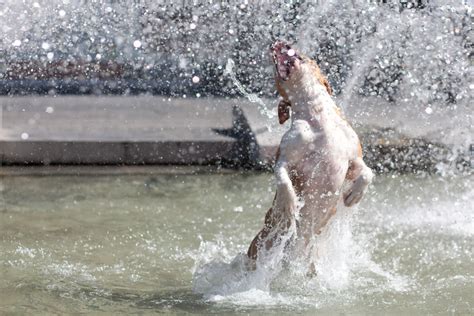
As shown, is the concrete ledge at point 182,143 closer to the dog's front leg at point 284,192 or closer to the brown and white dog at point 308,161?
the brown and white dog at point 308,161

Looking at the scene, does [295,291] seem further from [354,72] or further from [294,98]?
[354,72]

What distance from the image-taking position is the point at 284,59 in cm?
494

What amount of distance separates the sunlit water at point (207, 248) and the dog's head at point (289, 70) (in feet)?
2.23

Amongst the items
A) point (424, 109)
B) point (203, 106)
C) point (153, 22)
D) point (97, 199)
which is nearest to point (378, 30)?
point (424, 109)

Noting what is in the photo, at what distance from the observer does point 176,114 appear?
9.27 m

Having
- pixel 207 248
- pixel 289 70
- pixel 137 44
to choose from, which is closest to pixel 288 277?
pixel 289 70

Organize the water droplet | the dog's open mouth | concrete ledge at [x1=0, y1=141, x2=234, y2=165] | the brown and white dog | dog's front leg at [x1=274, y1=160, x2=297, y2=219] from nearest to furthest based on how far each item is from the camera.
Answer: dog's front leg at [x1=274, y1=160, x2=297, y2=219]
the brown and white dog
the dog's open mouth
concrete ledge at [x1=0, y1=141, x2=234, y2=165]
the water droplet

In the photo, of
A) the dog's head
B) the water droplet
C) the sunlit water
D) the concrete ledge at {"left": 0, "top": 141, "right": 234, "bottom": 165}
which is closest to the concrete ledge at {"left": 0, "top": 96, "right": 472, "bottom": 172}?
the concrete ledge at {"left": 0, "top": 141, "right": 234, "bottom": 165}

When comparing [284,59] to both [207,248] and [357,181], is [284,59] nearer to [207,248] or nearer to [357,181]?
[357,181]

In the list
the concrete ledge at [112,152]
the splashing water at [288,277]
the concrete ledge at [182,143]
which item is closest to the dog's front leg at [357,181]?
the splashing water at [288,277]

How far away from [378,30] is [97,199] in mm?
3734

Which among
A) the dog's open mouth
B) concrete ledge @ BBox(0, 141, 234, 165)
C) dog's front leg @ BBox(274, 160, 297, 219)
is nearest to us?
dog's front leg @ BBox(274, 160, 297, 219)

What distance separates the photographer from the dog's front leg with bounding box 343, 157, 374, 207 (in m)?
4.87

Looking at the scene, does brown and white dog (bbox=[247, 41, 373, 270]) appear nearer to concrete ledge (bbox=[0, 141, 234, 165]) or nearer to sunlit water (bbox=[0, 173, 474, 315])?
sunlit water (bbox=[0, 173, 474, 315])
